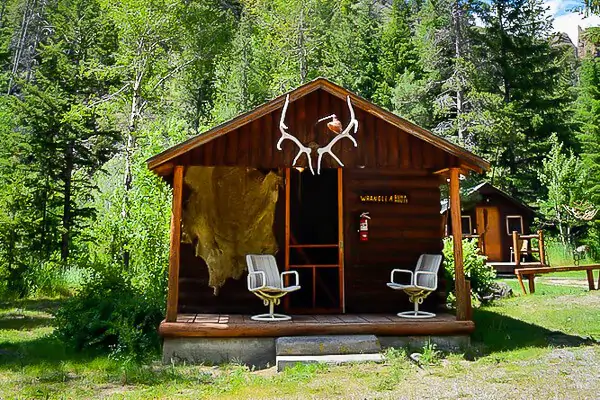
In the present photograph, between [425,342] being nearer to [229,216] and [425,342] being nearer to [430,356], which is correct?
[430,356]

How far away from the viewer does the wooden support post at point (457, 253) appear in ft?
22.7

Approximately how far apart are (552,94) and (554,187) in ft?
23.2

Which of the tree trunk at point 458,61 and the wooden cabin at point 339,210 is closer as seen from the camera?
the wooden cabin at point 339,210

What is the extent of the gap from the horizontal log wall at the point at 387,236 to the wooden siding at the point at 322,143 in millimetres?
915

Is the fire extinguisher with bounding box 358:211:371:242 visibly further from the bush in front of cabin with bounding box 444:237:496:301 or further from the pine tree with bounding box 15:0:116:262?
the pine tree with bounding box 15:0:116:262

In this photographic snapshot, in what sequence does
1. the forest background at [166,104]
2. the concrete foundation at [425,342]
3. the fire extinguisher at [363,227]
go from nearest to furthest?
the concrete foundation at [425,342] < the fire extinguisher at [363,227] < the forest background at [166,104]

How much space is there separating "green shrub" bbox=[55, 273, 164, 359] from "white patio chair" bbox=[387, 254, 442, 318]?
11.9 feet

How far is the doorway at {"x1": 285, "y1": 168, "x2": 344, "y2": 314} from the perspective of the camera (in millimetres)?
8414

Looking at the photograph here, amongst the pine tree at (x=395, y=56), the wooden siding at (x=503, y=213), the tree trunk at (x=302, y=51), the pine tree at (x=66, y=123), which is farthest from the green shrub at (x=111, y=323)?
the pine tree at (x=395, y=56)

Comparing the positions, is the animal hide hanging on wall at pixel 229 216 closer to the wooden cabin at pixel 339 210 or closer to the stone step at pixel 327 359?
the wooden cabin at pixel 339 210

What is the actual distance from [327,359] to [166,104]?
17.5m

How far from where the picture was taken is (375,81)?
32250mm

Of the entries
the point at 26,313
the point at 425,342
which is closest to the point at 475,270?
the point at 425,342

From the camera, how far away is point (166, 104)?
21234 millimetres
